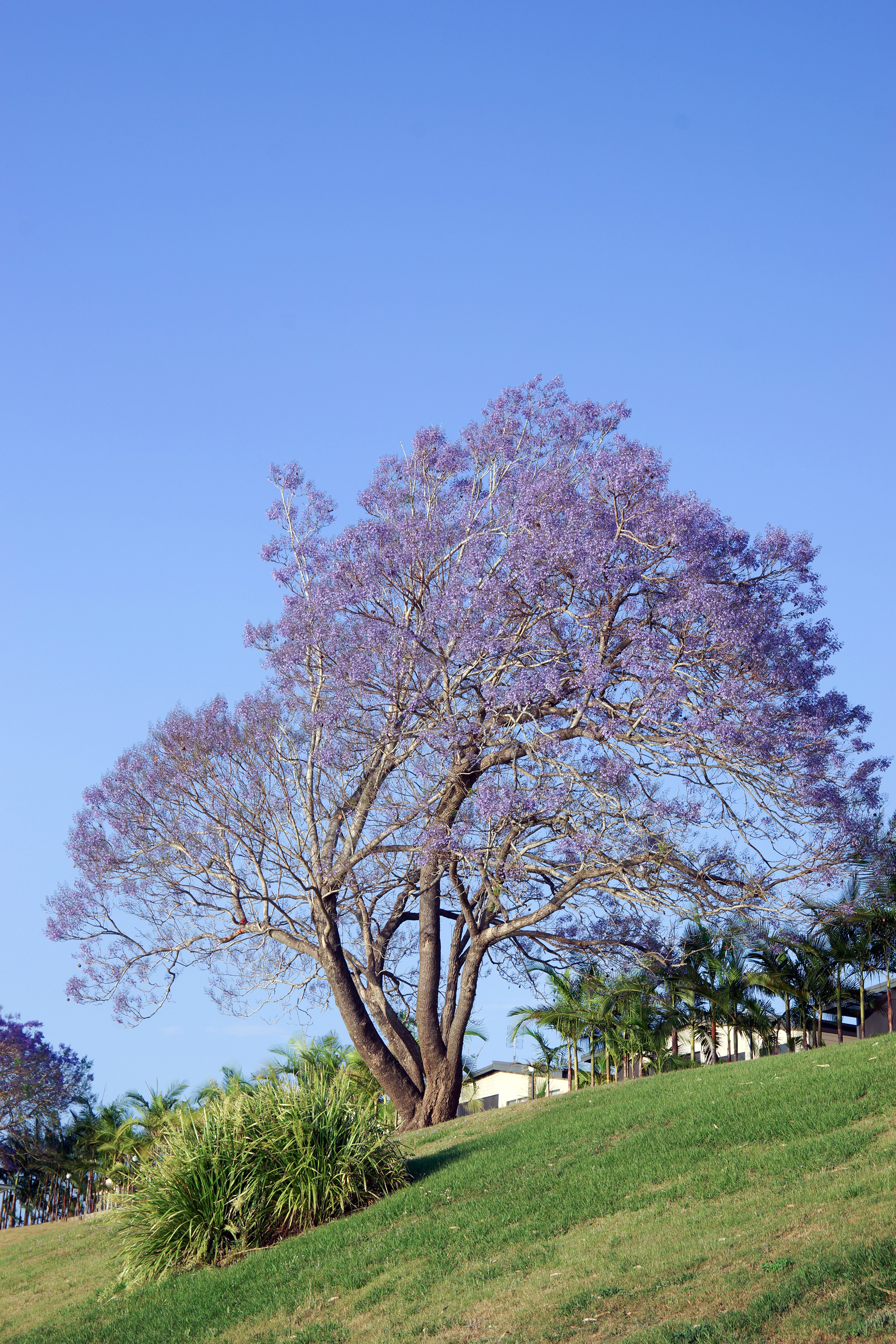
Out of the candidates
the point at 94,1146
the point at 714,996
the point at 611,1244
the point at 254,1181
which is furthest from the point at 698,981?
the point at 94,1146

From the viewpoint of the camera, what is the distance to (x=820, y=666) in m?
18.6

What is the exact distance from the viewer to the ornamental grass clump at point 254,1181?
12.1 metres

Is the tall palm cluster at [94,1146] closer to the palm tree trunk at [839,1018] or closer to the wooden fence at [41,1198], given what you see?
the wooden fence at [41,1198]

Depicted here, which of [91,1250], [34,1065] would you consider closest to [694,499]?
[91,1250]

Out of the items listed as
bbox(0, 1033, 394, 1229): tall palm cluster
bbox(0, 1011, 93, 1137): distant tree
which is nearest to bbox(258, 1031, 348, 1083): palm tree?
bbox(0, 1033, 394, 1229): tall palm cluster

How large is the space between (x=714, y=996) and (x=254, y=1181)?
39.5ft

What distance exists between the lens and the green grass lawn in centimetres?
737

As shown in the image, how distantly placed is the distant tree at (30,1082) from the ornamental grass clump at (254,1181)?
73.1 ft

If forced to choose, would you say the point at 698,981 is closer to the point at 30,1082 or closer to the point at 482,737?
the point at 482,737

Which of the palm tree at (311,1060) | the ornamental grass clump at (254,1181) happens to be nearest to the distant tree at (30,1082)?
the palm tree at (311,1060)

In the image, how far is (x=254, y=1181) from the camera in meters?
12.2

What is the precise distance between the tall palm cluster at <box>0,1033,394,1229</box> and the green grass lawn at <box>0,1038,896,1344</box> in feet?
14.3

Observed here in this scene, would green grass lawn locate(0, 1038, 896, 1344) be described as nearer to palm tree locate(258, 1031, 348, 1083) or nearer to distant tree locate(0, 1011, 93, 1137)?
palm tree locate(258, 1031, 348, 1083)

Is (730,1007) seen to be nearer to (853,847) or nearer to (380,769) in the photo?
(853,847)
